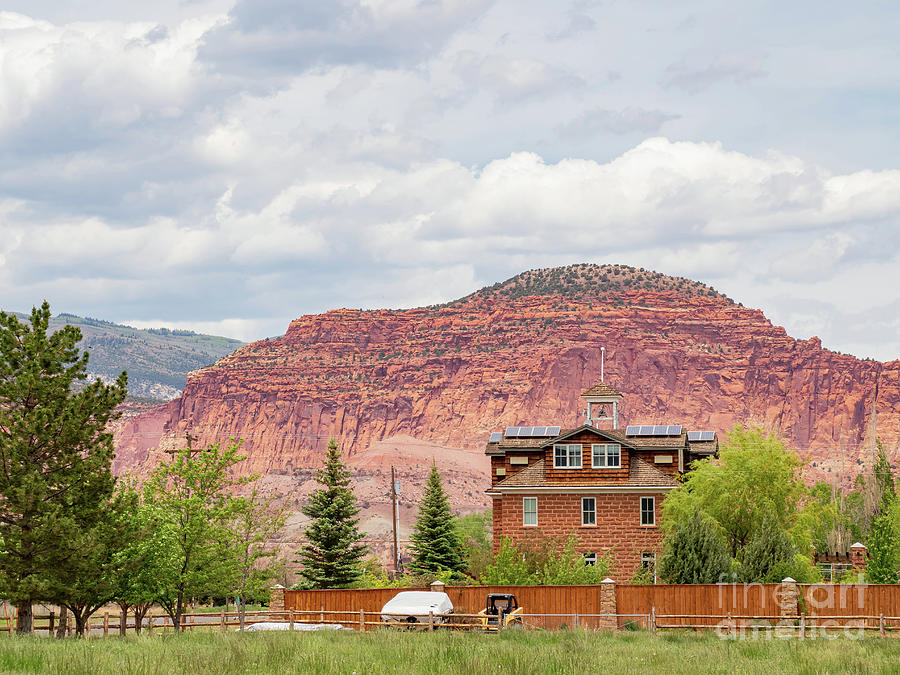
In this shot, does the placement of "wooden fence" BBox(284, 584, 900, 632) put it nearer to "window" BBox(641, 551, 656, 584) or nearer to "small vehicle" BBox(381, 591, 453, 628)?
"small vehicle" BBox(381, 591, 453, 628)

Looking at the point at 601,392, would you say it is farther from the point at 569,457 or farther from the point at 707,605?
the point at 707,605

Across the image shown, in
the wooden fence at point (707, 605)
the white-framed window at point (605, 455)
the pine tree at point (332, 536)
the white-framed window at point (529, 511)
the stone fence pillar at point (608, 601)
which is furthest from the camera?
the pine tree at point (332, 536)

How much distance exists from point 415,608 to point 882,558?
29.3 m

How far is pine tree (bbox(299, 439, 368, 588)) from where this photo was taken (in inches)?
2485

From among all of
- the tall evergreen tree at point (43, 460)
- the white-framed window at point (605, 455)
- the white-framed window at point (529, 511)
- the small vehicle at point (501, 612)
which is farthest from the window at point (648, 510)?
the tall evergreen tree at point (43, 460)

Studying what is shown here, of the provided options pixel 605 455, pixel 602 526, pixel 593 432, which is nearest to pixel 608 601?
pixel 602 526

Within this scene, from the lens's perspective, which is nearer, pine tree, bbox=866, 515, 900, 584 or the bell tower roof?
pine tree, bbox=866, 515, 900, 584

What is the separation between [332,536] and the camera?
63.4m

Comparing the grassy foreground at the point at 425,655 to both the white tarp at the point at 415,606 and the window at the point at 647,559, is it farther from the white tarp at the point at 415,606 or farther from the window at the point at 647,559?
the window at the point at 647,559

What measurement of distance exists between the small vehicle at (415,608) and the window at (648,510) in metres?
21.0

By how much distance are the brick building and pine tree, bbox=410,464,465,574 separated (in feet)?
30.8

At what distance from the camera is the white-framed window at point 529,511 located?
59344 millimetres

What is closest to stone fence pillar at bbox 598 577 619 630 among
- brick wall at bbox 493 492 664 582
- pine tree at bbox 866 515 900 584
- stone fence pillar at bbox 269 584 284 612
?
stone fence pillar at bbox 269 584 284 612

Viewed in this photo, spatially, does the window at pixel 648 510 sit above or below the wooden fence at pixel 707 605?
above
